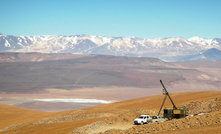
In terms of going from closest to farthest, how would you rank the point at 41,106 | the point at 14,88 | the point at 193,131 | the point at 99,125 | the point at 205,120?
the point at 193,131 → the point at 205,120 → the point at 99,125 → the point at 41,106 → the point at 14,88

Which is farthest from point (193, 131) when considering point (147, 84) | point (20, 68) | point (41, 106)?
point (20, 68)

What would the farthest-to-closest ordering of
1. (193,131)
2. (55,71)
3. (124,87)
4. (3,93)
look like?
(55,71) → (124,87) → (3,93) → (193,131)

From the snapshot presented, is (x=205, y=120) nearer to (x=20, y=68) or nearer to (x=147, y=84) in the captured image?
(x=147, y=84)

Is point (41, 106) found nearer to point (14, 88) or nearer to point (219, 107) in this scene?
point (14, 88)

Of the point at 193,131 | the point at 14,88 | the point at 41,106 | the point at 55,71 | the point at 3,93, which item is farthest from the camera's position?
the point at 55,71

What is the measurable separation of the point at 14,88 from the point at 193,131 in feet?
435

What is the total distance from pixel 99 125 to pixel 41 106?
72.0 meters

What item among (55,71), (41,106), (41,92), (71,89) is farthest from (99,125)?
(55,71)

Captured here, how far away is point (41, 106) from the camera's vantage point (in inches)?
3684

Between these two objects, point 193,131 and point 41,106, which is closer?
point 193,131

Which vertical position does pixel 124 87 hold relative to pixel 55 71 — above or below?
below

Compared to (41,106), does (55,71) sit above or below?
above

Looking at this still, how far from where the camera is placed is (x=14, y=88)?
458 ft

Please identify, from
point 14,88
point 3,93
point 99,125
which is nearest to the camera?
point 99,125
